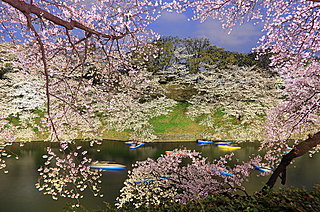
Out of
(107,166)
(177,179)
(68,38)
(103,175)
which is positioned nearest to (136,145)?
(107,166)

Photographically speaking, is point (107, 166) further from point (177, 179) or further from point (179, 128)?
point (179, 128)

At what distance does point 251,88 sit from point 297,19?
14.5m

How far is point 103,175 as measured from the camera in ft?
30.0

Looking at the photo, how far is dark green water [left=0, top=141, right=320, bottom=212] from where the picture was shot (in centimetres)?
686

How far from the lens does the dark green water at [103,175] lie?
6.86m

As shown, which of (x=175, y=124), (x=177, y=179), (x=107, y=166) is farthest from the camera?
(x=175, y=124)

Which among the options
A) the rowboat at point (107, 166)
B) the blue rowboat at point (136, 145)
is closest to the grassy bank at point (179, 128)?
the blue rowboat at point (136, 145)

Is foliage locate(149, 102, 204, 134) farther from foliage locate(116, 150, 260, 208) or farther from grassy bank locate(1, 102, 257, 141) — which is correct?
foliage locate(116, 150, 260, 208)

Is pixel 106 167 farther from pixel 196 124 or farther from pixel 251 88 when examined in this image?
pixel 251 88

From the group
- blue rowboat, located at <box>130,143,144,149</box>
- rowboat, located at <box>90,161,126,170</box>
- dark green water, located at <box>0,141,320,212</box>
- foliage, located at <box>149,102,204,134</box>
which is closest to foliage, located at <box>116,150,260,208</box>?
dark green water, located at <box>0,141,320,212</box>

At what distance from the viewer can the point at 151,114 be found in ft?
56.0

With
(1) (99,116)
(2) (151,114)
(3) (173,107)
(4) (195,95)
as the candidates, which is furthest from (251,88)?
(1) (99,116)

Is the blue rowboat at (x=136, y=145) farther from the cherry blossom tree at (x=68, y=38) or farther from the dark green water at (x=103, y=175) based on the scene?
the cherry blossom tree at (x=68, y=38)

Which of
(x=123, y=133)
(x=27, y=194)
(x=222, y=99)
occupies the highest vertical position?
(x=222, y=99)
